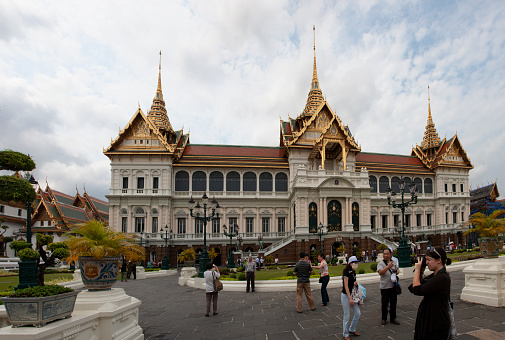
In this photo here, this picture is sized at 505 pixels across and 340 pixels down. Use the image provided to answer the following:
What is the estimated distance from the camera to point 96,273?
6.27 metres

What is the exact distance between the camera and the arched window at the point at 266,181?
133 feet

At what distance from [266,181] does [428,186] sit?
24136mm

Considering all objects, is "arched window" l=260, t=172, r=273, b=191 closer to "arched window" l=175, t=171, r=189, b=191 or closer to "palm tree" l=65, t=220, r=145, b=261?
"arched window" l=175, t=171, r=189, b=191

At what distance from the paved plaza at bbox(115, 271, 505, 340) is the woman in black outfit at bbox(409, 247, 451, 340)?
3.03m

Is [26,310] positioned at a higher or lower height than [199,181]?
lower

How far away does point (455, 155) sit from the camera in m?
47.7

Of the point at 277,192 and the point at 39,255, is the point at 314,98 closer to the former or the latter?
the point at 277,192

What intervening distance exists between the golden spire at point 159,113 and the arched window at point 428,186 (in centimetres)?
3716

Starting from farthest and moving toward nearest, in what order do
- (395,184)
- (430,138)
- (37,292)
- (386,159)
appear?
(430,138) < (386,159) < (395,184) < (37,292)

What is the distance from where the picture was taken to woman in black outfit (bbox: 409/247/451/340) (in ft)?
14.0

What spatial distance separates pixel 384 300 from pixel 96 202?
191 ft

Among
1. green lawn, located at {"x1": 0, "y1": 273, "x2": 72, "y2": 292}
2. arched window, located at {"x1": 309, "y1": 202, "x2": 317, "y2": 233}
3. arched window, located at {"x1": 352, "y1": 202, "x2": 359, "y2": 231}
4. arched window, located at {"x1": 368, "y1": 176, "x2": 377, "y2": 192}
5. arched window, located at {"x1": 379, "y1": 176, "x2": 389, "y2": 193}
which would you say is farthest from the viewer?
arched window, located at {"x1": 379, "y1": 176, "x2": 389, "y2": 193}

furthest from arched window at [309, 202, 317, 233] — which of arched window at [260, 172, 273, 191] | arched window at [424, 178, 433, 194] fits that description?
arched window at [424, 178, 433, 194]

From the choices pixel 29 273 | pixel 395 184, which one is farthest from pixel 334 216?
pixel 29 273
